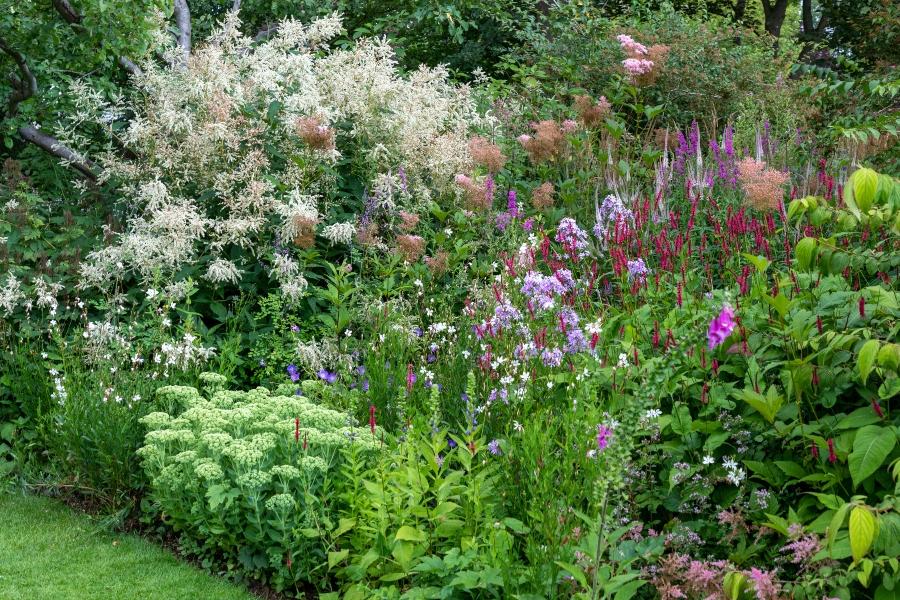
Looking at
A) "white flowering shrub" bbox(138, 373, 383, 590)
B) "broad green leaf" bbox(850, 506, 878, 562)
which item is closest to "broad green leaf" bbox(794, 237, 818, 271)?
"broad green leaf" bbox(850, 506, 878, 562)

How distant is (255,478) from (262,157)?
3.15 meters

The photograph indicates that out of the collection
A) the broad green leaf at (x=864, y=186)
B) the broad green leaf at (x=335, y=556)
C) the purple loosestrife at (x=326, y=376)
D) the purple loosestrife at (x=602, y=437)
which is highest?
the broad green leaf at (x=864, y=186)

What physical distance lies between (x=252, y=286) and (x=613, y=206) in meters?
2.52

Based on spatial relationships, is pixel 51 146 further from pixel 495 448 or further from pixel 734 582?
pixel 734 582

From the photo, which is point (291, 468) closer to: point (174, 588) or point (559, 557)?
point (174, 588)

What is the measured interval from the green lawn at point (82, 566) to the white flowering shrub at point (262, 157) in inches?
63.7

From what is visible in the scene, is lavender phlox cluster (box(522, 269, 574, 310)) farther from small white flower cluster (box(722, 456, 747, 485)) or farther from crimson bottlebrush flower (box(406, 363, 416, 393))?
small white flower cluster (box(722, 456, 747, 485))

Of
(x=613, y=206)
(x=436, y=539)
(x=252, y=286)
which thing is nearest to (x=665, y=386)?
(x=436, y=539)

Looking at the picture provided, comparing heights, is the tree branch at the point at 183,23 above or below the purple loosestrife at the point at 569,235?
above

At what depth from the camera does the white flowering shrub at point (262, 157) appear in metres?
6.27

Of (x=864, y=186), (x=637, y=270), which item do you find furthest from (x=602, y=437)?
(x=637, y=270)

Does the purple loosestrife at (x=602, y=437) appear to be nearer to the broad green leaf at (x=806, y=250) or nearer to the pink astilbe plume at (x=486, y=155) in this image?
the broad green leaf at (x=806, y=250)

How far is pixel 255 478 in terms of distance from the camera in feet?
13.6

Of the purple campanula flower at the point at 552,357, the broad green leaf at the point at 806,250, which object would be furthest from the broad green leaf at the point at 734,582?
the purple campanula flower at the point at 552,357
